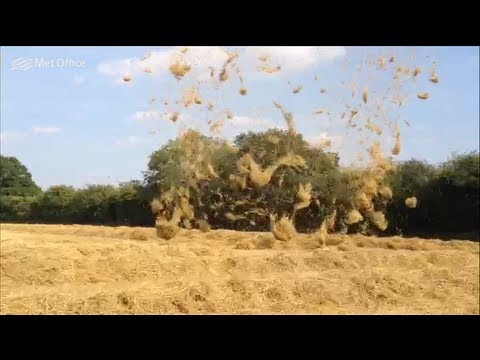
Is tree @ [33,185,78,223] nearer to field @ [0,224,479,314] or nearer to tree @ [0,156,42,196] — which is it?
tree @ [0,156,42,196]

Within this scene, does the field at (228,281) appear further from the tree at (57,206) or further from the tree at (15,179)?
the tree at (15,179)

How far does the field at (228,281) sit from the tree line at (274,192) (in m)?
4.85

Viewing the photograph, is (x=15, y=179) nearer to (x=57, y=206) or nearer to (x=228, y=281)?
(x=57, y=206)

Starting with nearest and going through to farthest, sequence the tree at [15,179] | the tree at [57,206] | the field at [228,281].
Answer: the field at [228,281], the tree at [57,206], the tree at [15,179]

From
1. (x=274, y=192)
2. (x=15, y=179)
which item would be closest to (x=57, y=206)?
(x=15, y=179)

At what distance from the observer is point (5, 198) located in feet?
89.2

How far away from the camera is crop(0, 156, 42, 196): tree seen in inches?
1128

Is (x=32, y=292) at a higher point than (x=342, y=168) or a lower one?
lower

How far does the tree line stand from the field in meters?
4.85

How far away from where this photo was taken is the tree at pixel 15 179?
94.0 ft

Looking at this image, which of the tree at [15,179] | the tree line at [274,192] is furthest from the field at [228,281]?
the tree at [15,179]
